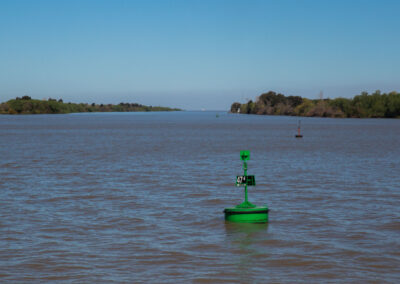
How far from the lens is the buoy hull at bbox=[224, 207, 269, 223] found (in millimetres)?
15312

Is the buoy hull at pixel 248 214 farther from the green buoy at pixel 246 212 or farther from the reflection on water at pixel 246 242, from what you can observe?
the reflection on water at pixel 246 242

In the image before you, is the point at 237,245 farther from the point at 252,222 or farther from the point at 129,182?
the point at 129,182

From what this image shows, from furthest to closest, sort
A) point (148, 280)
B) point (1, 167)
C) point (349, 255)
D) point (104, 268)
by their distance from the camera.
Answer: point (1, 167)
point (349, 255)
point (104, 268)
point (148, 280)

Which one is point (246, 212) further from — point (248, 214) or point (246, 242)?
point (246, 242)

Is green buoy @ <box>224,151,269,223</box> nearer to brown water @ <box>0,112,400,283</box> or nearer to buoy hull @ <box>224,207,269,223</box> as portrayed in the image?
buoy hull @ <box>224,207,269,223</box>

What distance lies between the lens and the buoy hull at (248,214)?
15312mm

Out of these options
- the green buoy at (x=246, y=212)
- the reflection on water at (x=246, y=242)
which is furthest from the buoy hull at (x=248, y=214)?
the reflection on water at (x=246, y=242)

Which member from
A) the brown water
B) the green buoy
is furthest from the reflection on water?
the green buoy

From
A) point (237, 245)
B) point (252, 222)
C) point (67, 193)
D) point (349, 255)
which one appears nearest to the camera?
point (349, 255)

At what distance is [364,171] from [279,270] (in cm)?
2118

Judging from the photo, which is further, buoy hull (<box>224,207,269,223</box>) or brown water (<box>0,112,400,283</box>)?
buoy hull (<box>224,207,269,223</box>)

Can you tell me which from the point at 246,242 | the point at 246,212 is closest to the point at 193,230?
the point at 246,212

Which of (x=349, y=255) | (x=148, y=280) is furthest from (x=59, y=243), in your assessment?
(x=349, y=255)

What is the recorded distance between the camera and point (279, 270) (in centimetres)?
1124
